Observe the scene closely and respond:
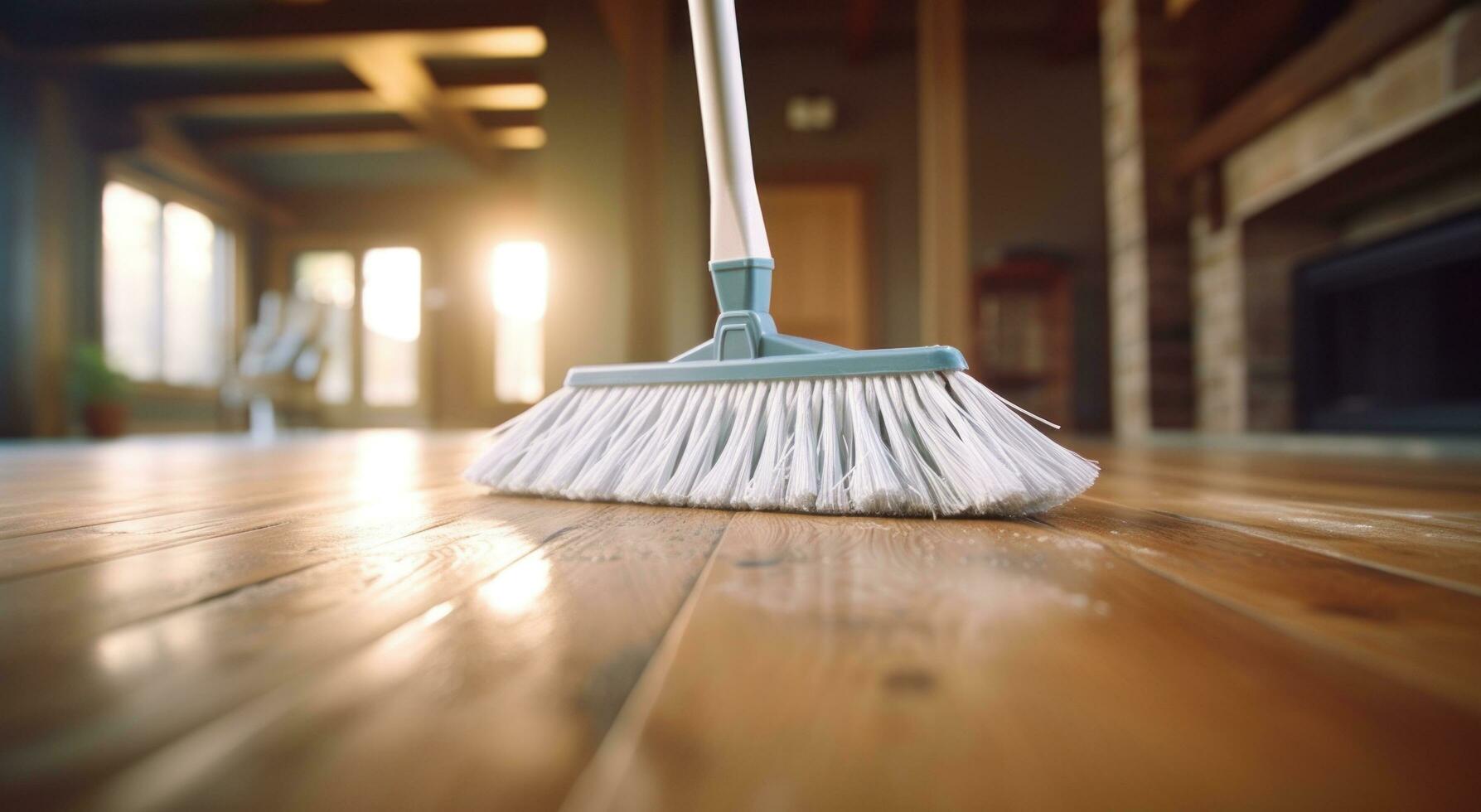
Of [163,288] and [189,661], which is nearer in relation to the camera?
[189,661]

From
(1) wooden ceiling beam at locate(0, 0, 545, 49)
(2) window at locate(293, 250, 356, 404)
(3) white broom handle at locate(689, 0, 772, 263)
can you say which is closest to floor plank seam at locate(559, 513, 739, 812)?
(3) white broom handle at locate(689, 0, 772, 263)

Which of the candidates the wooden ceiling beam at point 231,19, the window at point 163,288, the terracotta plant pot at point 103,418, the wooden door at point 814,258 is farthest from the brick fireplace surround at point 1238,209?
the window at point 163,288

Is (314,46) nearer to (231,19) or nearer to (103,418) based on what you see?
(231,19)

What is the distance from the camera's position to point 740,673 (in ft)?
0.69

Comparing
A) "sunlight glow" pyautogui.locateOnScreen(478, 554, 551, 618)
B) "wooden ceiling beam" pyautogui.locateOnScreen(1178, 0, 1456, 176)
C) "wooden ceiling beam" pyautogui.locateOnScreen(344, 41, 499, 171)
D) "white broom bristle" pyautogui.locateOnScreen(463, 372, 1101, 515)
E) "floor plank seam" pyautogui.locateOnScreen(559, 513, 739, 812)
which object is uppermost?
"wooden ceiling beam" pyautogui.locateOnScreen(344, 41, 499, 171)

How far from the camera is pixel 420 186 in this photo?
742cm

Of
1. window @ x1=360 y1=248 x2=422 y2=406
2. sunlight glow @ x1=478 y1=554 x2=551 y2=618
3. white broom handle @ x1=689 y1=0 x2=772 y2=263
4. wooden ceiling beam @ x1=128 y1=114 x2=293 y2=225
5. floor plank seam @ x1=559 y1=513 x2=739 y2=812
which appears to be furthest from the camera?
window @ x1=360 y1=248 x2=422 y2=406

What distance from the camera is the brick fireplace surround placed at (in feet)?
7.71

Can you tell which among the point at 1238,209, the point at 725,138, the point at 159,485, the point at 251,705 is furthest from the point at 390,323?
the point at 251,705

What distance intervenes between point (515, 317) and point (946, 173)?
5915mm

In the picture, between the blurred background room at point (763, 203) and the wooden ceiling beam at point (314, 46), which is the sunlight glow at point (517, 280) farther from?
the wooden ceiling beam at point (314, 46)

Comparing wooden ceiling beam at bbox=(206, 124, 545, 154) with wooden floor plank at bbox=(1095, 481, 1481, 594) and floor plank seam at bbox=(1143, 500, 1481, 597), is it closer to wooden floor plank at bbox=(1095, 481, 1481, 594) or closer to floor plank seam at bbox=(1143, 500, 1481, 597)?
wooden floor plank at bbox=(1095, 481, 1481, 594)

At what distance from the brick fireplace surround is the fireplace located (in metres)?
0.10

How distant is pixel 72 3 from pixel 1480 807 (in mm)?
6039
